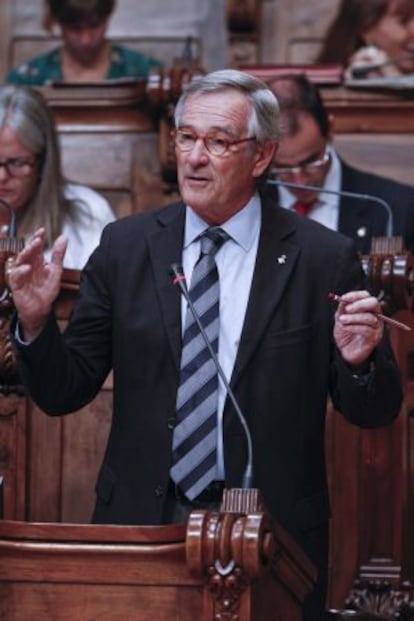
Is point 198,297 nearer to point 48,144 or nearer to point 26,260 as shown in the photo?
point 26,260

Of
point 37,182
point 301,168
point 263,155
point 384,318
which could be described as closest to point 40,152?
point 37,182

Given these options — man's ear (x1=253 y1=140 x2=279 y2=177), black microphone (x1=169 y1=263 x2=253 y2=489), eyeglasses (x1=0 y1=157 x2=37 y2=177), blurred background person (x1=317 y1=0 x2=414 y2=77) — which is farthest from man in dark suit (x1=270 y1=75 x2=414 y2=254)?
black microphone (x1=169 y1=263 x2=253 y2=489)

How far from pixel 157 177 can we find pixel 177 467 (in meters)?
2.26

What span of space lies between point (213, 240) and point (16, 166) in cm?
115

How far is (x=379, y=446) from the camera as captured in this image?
3.79m

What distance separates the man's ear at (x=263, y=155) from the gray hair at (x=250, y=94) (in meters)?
0.01

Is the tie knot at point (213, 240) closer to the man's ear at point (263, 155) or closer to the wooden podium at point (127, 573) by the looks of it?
the man's ear at point (263, 155)

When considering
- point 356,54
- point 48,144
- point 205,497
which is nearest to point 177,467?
point 205,497

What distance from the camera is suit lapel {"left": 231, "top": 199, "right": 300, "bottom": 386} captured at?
3.14 meters

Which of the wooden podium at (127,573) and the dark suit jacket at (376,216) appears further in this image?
the dark suit jacket at (376,216)

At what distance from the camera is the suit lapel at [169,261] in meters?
3.17

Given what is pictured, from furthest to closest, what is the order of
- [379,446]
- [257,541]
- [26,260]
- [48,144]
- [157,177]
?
[157,177]
[48,144]
[379,446]
[26,260]
[257,541]

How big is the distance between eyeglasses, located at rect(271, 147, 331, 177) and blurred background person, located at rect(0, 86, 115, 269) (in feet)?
1.49

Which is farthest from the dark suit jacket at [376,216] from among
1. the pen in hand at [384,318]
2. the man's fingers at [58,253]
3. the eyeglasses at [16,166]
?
the man's fingers at [58,253]
